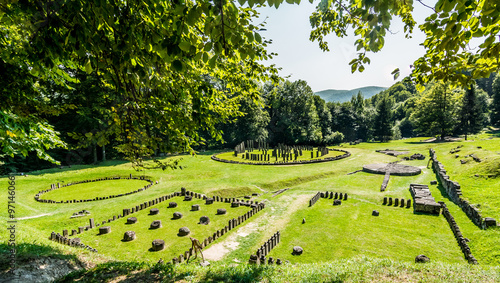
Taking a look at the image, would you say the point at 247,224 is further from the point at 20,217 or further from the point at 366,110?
the point at 366,110

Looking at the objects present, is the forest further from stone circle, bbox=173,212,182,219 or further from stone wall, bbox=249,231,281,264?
stone wall, bbox=249,231,281,264

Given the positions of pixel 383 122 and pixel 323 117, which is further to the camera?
pixel 323 117

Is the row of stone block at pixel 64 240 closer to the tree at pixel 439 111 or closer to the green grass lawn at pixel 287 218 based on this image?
the green grass lawn at pixel 287 218

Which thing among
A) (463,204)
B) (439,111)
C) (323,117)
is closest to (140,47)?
(463,204)

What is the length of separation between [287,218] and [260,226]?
7.03 ft

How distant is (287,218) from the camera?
50.6ft

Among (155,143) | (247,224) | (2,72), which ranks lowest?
(247,224)

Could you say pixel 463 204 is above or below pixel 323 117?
below

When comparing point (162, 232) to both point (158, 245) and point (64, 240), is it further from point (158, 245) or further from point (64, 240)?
point (64, 240)

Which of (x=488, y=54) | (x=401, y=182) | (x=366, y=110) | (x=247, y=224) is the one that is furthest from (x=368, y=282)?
(x=366, y=110)

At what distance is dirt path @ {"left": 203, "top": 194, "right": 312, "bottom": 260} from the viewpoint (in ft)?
37.3

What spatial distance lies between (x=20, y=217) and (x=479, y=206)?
2728 cm

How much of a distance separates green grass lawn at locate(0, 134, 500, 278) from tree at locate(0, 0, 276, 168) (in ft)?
16.1

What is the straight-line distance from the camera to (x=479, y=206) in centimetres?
1396
